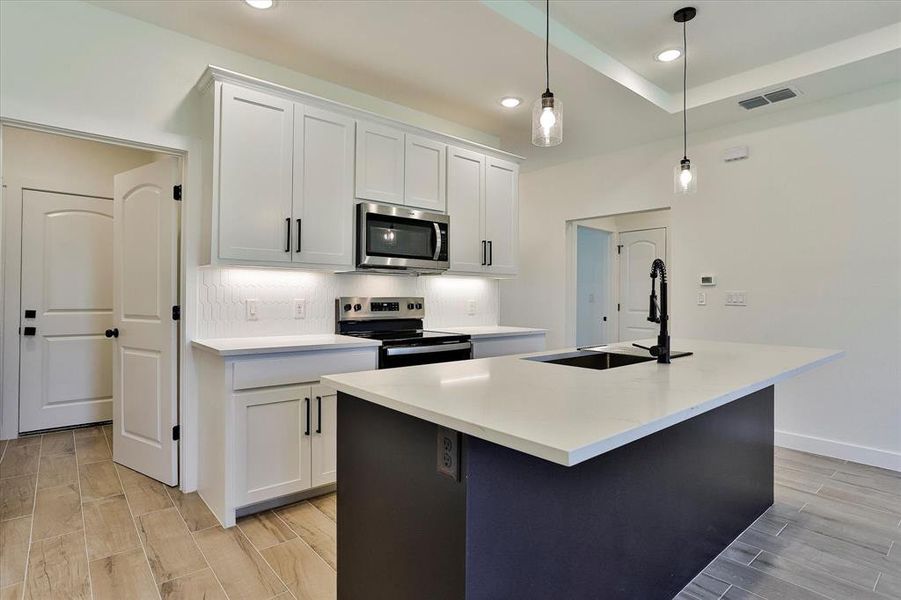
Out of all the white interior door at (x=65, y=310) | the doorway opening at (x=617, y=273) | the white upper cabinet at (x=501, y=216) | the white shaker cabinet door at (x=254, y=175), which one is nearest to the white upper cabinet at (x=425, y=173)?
the white upper cabinet at (x=501, y=216)

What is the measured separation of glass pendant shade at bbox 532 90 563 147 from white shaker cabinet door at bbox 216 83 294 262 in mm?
1539

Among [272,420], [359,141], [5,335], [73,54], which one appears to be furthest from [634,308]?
[5,335]

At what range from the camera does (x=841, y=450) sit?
11.2ft

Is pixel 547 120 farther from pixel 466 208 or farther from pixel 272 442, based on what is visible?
pixel 272 442

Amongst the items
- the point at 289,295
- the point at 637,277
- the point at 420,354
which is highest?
the point at 637,277

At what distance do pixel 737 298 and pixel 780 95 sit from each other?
152cm

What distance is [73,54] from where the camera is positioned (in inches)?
97.6

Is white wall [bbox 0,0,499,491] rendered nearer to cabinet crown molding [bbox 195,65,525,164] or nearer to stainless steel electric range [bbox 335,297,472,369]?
cabinet crown molding [bbox 195,65,525,164]

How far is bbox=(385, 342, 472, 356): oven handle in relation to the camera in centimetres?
297

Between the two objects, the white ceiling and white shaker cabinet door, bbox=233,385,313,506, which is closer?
white shaker cabinet door, bbox=233,385,313,506

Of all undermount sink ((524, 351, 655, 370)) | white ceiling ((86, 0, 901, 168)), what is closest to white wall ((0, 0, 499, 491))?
white ceiling ((86, 0, 901, 168))

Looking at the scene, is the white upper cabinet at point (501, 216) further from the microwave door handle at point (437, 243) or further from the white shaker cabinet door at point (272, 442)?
the white shaker cabinet door at point (272, 442)

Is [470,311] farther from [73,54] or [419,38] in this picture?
[73,54]

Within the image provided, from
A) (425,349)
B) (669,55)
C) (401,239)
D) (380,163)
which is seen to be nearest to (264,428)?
(425,349)
